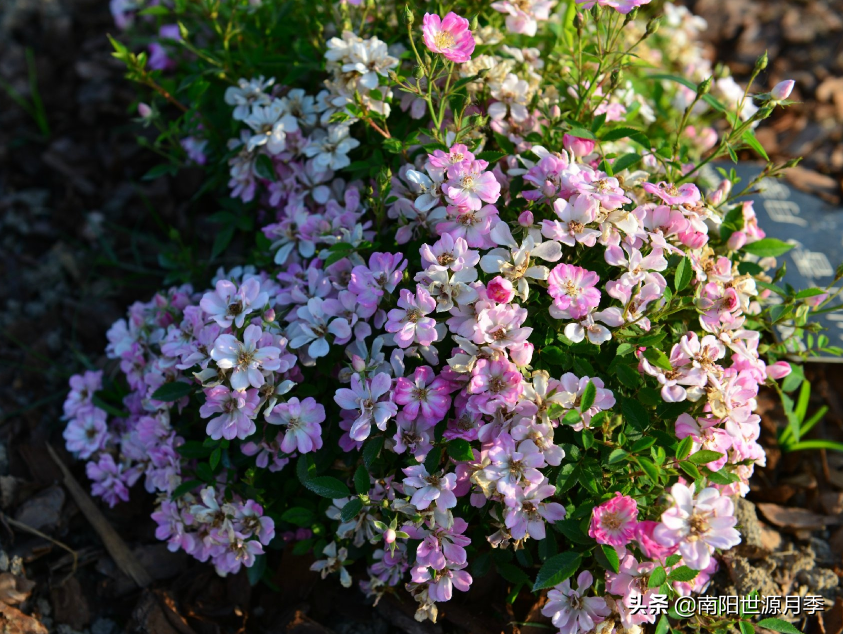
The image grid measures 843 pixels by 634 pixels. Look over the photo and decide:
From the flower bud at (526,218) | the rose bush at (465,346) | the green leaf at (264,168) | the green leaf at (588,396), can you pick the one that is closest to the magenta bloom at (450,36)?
the rose bush at (465,346)

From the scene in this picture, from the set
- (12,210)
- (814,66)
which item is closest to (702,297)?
(814,66)

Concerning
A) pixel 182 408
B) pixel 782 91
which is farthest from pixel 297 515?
pixel 782 91

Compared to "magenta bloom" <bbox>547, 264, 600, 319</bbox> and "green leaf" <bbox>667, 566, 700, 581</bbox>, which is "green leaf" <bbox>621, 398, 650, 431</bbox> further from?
"green leaf" <bbox>667, 566, 700, 581</bbox>

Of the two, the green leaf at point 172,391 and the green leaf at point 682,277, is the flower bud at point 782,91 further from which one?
the green leaf at point 172,391

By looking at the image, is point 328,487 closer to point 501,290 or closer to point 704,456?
point 501,290

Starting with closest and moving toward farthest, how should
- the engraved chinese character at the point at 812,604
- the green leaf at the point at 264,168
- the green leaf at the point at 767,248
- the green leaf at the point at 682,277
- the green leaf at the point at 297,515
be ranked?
the green leaf at the point at 682,277
the green leaf at the point at 297,515
the engraved chinese character at the point at 812,604
the green leaf at the point at 767,248
the green leaf at the point at 264,168

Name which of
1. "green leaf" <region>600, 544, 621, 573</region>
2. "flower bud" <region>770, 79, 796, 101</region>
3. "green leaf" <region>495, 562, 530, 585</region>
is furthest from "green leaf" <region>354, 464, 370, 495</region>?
"flower bud" <region>770, 79, 796, 101</region>

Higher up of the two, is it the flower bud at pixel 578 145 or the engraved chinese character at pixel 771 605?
the flower bud at pixel 578 145

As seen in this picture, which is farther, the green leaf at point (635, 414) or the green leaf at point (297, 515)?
the green leaf at point (297, 515)
